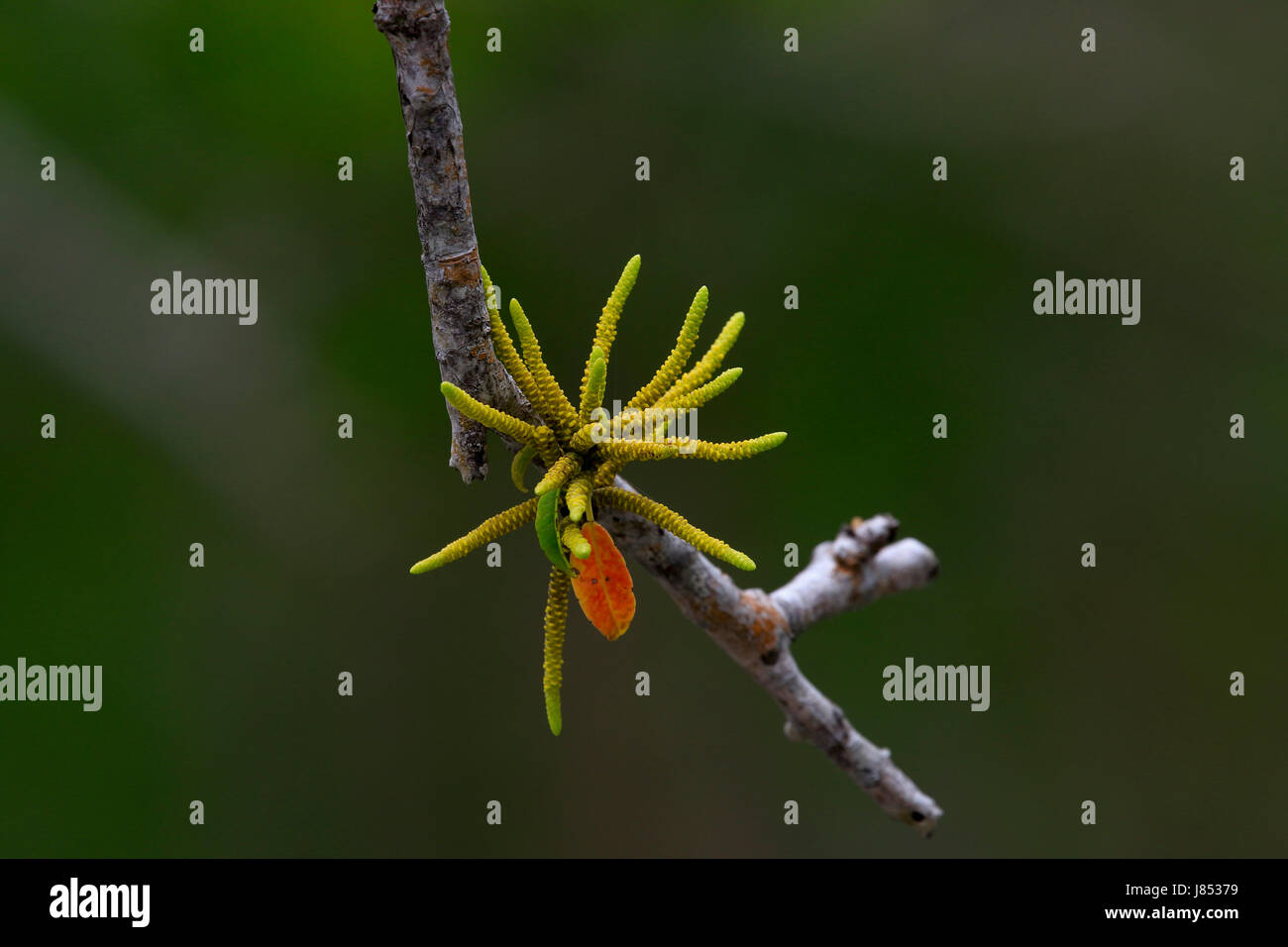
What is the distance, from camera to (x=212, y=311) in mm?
1986

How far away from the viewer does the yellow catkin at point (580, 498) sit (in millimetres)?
728

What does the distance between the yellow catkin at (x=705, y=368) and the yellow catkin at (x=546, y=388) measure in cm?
7

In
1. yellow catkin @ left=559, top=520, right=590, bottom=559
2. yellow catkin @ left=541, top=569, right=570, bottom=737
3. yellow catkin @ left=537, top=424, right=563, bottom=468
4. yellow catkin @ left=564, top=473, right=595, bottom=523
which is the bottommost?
yellow catkin @ left=541, top=569, right=570, bottom=737

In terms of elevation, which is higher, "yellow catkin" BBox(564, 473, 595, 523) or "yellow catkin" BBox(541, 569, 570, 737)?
"yellow catkin" BBox(564, 473, 595, 523)

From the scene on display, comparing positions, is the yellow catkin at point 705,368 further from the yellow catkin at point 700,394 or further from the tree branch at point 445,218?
the tree branch at point 445,218

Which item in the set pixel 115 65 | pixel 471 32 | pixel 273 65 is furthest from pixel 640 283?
pixel 115 65

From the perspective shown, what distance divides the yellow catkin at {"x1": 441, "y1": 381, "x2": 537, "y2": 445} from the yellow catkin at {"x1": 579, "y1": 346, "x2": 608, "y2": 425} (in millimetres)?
38

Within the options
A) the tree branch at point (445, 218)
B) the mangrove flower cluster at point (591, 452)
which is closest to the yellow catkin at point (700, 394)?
the mangrove flower cluster at point (591, 452)

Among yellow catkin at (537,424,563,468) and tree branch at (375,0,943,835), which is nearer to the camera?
tree branch at (375,0,943,835)

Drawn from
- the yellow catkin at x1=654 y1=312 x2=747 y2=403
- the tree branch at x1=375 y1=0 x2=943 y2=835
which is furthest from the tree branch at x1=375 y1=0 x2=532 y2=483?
the yellow catkin at x1=654 y1=312 x2=747 y2=403

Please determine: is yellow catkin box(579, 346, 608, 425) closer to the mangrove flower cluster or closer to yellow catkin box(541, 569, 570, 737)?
the mangrove flower cluster

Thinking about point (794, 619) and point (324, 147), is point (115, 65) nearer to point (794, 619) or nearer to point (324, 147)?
point (324, 147)

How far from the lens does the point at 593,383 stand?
0.75 meters

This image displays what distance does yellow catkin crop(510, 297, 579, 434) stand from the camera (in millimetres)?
757
